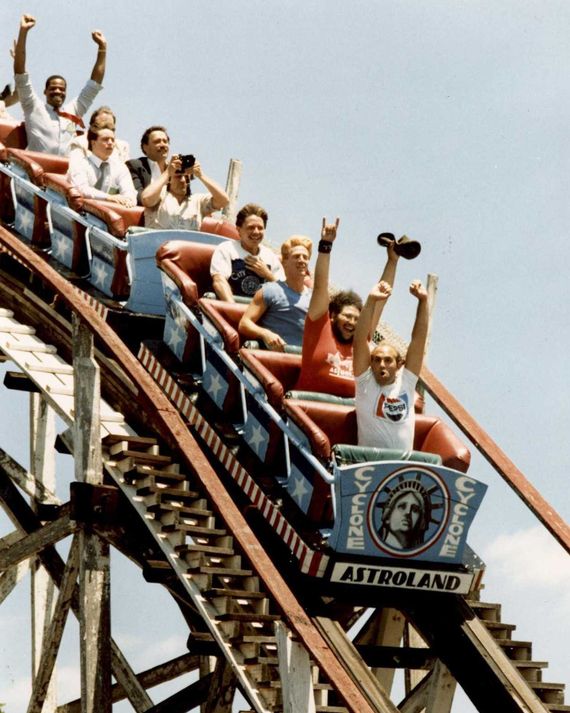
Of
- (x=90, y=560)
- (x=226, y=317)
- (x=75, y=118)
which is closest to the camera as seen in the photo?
(x=90, y=560)

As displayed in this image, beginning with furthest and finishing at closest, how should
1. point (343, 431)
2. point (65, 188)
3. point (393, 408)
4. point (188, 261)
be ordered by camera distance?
point (65, 188)
point (188, 261)
point (343, 431)
point (393, 408)

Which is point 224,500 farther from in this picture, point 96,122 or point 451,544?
point 96,122

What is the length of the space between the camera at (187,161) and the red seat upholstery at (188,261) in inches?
28.5

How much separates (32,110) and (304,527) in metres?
6.30

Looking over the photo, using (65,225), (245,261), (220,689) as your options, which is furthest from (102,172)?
(220,689)

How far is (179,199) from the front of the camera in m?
12.8

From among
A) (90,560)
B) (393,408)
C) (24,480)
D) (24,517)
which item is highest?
(393,408)

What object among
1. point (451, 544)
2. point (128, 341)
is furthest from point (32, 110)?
point (451, 544)

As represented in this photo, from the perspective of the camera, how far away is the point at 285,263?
10.6 meters

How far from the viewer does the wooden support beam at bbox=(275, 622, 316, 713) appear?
8.16m

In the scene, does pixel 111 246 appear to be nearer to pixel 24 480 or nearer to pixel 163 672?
pixel 24 480

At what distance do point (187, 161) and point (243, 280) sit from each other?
1.25 m

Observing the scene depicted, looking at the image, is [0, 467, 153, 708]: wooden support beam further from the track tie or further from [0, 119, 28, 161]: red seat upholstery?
[0, 119, 28, 161]: red seat upholstery

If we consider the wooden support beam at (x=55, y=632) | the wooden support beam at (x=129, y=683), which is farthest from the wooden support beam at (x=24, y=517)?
the wooden support beam at (x=55, y=632)
